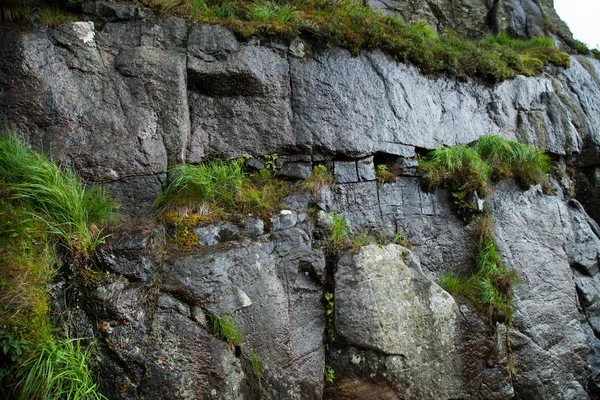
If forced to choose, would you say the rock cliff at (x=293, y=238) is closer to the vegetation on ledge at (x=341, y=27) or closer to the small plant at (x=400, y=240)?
the small plant at (x=400, y=240)

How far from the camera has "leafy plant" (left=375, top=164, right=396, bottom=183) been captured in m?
5.57

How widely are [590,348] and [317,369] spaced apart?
3.71 m

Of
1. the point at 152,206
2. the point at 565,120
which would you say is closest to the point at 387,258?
the point at 152,206

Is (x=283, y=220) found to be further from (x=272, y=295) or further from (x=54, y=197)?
(x=54, y=197)

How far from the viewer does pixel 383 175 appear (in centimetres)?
559

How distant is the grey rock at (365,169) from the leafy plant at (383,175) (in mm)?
88

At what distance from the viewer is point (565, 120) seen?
735 centimetres

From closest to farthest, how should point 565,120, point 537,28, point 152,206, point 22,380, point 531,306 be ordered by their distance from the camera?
point 22,380, point 152,206, point 531,306, point 565,120, point 537,28

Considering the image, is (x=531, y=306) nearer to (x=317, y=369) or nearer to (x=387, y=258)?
(x=387, y=258)

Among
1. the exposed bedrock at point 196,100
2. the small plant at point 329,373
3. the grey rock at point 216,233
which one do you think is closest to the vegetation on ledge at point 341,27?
the exposed bedrock at point 196,100

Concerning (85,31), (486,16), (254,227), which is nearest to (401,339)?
(254,227)

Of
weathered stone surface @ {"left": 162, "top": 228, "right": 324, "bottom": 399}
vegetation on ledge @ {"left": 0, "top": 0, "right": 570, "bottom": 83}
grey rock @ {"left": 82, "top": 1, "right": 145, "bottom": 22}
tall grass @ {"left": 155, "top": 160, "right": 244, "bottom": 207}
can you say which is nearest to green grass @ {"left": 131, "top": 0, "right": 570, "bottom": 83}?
vegetation on ledge @ {"left": 0, "top": 0, "right": 570, "bottom": 83}

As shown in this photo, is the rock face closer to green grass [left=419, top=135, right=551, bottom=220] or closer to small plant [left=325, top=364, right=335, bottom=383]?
green grass [left=419, top=135, right=551, bottom=220]

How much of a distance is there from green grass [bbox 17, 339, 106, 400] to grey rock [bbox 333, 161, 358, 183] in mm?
3385
